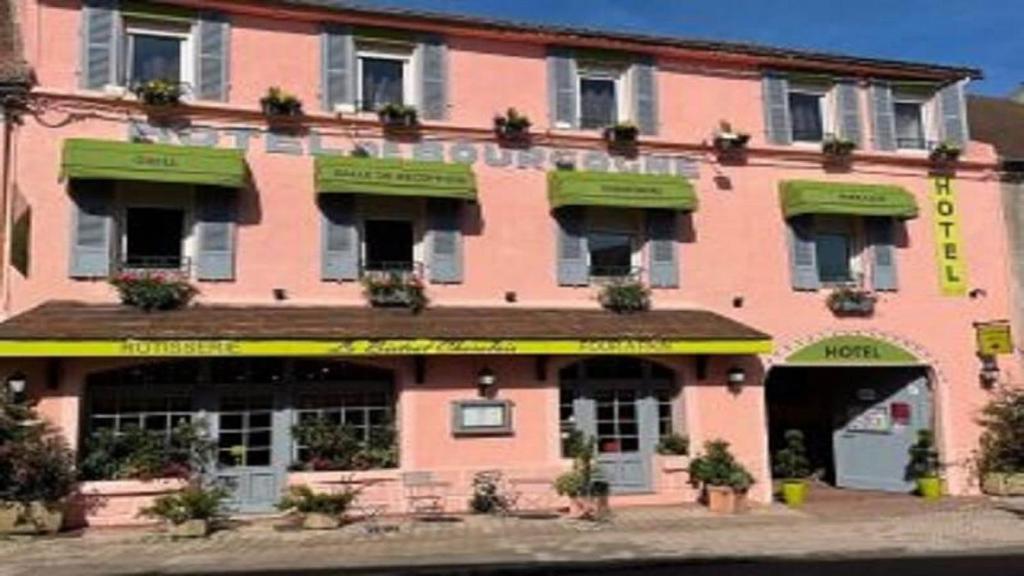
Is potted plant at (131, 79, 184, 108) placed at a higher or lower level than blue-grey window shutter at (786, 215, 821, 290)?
higher

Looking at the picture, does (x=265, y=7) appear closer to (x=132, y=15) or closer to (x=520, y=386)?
(x=132, y=15)

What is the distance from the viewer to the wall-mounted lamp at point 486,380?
1647cm

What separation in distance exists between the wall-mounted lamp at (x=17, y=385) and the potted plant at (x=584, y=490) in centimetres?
745

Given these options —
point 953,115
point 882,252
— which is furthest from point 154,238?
point 953,115

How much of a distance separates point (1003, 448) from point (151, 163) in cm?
1449

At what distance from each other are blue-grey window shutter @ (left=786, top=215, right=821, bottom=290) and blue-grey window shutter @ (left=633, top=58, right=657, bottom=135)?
9.55 feet

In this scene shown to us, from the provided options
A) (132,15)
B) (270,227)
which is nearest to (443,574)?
(270,227)

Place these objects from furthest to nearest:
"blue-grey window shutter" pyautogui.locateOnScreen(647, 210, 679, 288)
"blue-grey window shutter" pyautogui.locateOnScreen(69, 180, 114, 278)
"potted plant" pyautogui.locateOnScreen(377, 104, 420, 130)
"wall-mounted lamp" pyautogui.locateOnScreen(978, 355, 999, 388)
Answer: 1. "wall-mounted lamp" pyautogui.locateOnScreen(978, 355, 999, 388)
2. "blue-grey window shutter" pyautogui.locateOnScreen(647, 210, 679, 288)
3. "potted plant" pyautogui.locateOnScreen(377, 104, 420, 130)
4. "blue-grey window shutter" pyautogui.locateOnScreen(69, 180, 114, 278)

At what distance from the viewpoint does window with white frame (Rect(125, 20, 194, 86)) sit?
53.2 feet

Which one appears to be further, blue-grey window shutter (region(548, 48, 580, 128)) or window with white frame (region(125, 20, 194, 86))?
blue-grey window shutter (region(548, 48, 580, 128))

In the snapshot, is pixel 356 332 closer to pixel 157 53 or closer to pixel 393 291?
pixel 393 291

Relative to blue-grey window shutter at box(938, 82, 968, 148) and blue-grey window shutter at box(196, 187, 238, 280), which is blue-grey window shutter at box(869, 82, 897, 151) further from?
blue-grey window shutter at box(196, 187, 238, 280)

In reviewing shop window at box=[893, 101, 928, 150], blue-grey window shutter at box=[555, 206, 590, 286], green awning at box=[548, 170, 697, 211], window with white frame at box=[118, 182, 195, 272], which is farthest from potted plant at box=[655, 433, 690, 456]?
window with white frame at box=[118, 182, 195, 272]

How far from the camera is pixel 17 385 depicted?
46.9 ft
